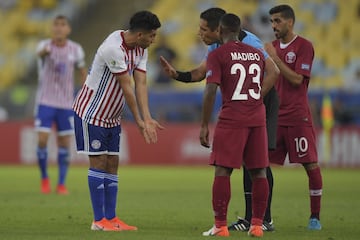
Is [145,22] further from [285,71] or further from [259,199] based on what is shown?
[259,199]

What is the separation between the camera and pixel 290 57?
38.3 ft

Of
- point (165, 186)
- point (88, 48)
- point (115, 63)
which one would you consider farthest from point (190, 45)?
point (115, 63)

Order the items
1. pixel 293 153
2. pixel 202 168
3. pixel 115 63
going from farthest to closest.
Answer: pixel 202 168
pixel 293 153
pixel 115 63

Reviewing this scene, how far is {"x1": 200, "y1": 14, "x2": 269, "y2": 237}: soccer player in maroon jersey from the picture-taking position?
390 inches

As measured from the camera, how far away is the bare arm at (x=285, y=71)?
11.4 m

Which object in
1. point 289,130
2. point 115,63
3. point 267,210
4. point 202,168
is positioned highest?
point 115,63

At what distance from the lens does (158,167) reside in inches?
1045

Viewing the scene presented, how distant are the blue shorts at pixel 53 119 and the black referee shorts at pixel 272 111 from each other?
289 inches

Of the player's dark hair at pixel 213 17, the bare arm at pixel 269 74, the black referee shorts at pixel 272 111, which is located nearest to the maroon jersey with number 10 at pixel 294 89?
the black referee shorts at pixel 272 111

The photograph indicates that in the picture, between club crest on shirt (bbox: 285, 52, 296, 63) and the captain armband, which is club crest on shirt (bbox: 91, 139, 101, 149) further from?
club crest on shirt (bbox: 285, 52, 296, 63)

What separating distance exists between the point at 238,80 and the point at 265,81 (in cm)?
58

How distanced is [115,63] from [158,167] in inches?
634

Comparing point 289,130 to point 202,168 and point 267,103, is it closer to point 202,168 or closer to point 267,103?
point 267,103

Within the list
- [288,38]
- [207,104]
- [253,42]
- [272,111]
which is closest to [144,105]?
[207,104]
